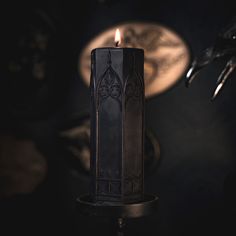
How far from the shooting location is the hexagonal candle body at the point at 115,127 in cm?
91

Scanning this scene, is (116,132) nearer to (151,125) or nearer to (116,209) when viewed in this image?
(116,209)

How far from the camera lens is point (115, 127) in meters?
0.92

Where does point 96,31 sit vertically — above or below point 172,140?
above

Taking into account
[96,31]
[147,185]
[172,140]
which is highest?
[96,31]

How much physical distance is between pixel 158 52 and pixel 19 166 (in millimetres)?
486

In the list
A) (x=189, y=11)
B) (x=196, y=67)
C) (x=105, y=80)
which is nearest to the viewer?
(x=105, y=80)

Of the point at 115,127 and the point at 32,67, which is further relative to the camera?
the point at 32,67

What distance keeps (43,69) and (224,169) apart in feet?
1.79

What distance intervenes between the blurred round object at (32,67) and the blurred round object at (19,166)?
8 cm

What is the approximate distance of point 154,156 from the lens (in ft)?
3.91

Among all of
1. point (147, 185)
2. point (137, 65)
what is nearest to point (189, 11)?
point (137, 65)

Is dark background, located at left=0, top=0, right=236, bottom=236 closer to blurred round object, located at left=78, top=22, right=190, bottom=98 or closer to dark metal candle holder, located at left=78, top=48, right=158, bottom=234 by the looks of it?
blurred round object, located at left=78, top=22, right=190, bottom=98

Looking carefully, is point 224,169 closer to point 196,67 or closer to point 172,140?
point 172,140

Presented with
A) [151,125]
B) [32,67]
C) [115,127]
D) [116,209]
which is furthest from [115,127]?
[32,67]
